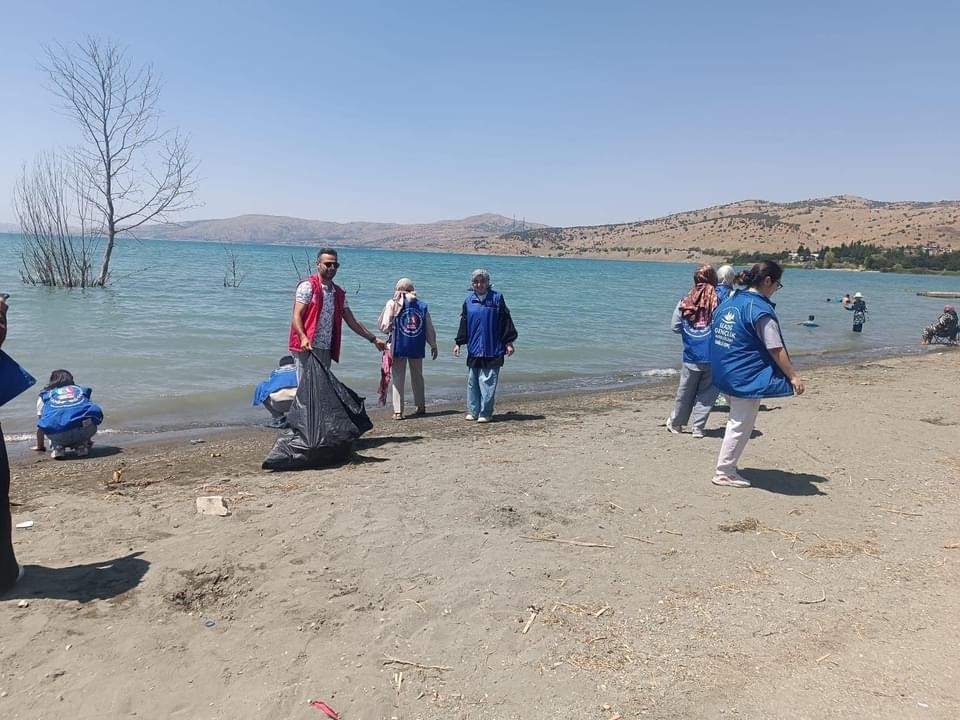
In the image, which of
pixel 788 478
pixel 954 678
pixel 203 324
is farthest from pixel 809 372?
pixel 203 324

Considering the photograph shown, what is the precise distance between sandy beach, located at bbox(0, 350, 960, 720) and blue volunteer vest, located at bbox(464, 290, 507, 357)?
1924mm

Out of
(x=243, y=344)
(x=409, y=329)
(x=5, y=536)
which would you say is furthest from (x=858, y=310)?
(x=5, y=536)

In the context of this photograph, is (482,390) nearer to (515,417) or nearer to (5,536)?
(515,417)

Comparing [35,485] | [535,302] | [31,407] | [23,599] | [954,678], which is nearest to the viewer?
[954,678]

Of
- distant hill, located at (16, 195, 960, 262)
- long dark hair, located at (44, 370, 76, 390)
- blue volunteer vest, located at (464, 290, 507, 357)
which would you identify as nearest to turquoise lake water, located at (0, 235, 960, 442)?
long dark hair, located at (44, 370, 76, 390)

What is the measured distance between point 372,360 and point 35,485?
311 inches

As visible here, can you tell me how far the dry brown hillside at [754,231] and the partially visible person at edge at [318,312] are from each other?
90270 mm

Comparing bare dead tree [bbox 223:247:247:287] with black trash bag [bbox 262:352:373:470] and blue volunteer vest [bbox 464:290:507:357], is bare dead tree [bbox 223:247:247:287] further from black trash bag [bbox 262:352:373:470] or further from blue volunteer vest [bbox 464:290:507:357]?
black trash bag [bbox 262:352:373:470]

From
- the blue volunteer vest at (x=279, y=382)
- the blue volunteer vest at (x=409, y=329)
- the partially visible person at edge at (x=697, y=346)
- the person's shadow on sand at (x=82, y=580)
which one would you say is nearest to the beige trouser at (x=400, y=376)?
the blue volunteer vest at (x=409, y=329)

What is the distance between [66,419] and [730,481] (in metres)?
6.36

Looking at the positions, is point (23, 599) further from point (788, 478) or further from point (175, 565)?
point (788, 478)

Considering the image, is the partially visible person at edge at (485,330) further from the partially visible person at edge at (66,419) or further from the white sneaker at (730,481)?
the partially visible person at edge at (66,419)

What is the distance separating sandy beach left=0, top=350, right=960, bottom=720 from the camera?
8.61 ft

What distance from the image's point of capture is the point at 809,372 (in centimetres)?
1277
